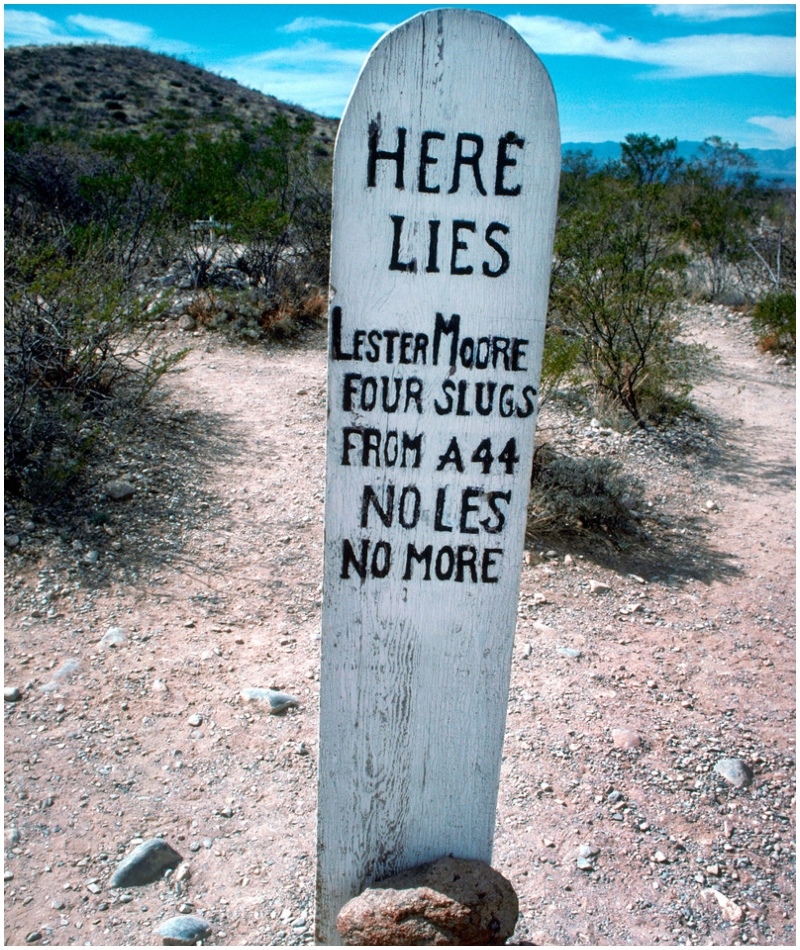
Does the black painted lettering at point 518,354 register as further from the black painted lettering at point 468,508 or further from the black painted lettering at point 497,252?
the black painted lettering at point 468,508

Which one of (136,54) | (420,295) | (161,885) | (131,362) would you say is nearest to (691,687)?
(161,885)

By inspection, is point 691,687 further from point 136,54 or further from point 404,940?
point 136,54

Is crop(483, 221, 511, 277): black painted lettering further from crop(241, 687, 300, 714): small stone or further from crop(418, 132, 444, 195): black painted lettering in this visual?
crop(241, 687, 300, 714): small stone

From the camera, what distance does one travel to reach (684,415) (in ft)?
22.5

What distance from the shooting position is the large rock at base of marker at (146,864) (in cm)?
228

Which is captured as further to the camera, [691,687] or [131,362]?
[131,362]

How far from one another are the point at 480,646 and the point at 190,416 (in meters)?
4.58

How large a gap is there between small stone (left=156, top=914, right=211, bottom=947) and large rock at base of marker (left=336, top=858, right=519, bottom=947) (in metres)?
0.50

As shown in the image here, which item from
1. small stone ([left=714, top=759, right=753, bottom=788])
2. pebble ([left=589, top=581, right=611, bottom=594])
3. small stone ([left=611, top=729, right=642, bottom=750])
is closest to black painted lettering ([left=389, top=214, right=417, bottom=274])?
small stone ([left=611, top=729, right=642, bottom=750])

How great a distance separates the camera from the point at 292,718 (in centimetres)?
302

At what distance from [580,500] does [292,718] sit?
2.33 meters

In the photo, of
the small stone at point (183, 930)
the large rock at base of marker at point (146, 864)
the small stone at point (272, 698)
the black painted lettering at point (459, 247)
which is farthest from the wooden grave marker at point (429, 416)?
the small stone at point (272, 698)

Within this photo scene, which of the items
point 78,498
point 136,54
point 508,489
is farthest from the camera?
point 136,54

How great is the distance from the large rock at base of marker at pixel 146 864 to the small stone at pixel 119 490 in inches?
94.7
